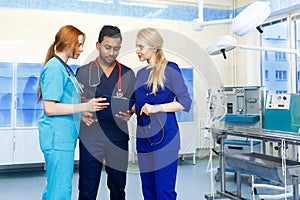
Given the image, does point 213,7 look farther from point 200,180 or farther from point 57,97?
point 57,97

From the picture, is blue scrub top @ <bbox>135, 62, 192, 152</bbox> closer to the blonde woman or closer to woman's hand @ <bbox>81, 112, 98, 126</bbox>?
the blonde woman

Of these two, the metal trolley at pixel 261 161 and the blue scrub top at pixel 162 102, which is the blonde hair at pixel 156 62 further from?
the metal trolley at pixel 261 161

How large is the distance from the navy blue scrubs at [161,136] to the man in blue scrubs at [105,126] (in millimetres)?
108

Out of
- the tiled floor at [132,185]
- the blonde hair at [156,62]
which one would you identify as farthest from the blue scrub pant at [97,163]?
the tiled floor at [132,185]

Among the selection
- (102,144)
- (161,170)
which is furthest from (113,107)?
(161,170)

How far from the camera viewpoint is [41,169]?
446 centimetres

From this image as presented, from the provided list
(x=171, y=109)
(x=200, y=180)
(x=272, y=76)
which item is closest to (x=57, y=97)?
(x=171, y=109)

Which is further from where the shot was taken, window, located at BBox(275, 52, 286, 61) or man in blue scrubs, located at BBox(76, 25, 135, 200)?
window, located at BBox(275, 52, 286, 61)

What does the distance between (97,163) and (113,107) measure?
1.07 feet

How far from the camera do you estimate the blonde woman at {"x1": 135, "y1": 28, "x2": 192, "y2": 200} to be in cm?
175

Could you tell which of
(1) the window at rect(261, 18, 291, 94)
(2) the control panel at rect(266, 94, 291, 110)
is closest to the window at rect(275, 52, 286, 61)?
(1) the window at rect(261, 18, 291, 94)

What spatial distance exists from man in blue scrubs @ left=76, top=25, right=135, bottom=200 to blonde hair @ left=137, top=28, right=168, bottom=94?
0.17 meters

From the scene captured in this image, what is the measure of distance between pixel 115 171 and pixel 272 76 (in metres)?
3.90

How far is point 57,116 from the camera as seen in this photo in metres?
1.67
